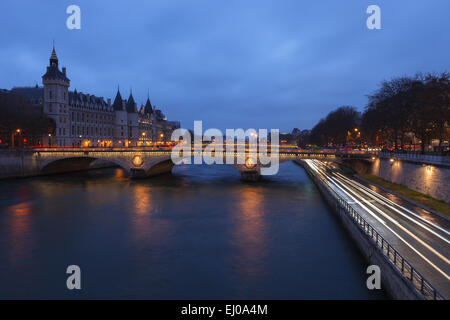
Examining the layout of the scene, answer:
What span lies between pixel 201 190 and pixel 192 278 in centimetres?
3069

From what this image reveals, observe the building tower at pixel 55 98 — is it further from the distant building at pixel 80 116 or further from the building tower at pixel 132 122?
the building tower at pixel 132 122

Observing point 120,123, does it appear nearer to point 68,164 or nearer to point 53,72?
point 53,72

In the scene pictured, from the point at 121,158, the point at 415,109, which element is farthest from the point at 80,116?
the point at 415,109

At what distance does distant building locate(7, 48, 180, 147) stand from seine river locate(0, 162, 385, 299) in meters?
52.3

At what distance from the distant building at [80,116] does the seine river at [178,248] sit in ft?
172

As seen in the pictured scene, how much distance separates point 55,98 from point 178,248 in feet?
260

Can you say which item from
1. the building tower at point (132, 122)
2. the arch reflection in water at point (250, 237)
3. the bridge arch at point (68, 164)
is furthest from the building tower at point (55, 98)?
the arch reflection in water at point (250, 237)

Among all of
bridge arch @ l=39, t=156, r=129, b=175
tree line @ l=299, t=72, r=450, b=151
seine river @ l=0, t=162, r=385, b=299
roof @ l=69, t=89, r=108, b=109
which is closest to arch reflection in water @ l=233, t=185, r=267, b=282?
seine river @ l=0, t=162, r=385, b=299

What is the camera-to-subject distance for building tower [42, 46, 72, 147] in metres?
85.8

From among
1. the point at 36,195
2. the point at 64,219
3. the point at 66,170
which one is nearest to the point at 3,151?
the point at 66,170

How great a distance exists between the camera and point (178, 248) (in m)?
22.7

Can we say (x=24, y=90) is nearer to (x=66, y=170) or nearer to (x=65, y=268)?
(x=66, y=170)

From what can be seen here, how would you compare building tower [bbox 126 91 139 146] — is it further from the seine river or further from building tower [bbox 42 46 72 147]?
the seine river

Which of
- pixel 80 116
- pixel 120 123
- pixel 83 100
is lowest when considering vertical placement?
pixel 120 123
